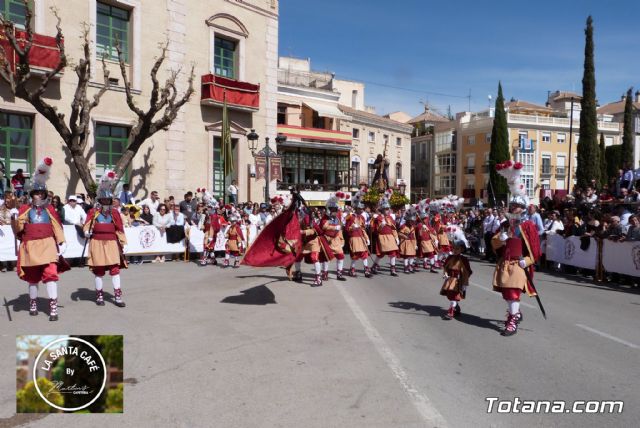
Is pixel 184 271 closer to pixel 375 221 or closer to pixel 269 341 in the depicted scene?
pixel 375 221

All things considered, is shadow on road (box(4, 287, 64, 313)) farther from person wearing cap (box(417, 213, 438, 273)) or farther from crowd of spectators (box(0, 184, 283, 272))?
person wearing cap (box(417, 213, 438, 273))

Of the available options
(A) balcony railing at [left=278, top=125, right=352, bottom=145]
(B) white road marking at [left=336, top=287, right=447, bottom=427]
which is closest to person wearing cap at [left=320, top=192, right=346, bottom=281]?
(B) white road marking at [left=336, top=287, right=447, bottom=427]

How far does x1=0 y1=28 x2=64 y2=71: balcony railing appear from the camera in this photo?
18703 mm

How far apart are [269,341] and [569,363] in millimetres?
3580

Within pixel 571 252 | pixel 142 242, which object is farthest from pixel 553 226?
pixel 142 242

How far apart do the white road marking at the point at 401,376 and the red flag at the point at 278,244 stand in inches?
88.5

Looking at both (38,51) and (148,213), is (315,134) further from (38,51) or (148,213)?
(148,213)

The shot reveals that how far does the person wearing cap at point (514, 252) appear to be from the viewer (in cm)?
788

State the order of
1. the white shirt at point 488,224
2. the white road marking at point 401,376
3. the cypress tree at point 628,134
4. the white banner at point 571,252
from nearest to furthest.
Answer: the white road marking at point 401,376, the white banner at point 571,252, the white shirt at point 488,224, the cypress tree at point 628,134

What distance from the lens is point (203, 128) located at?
25953 millimetres

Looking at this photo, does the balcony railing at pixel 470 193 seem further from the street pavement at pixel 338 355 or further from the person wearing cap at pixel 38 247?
the person wearing cap at pixel 38 247

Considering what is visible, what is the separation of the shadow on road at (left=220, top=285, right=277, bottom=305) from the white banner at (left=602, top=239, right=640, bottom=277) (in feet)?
28.9

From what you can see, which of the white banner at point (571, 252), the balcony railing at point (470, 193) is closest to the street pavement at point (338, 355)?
the white banner at point (571, 252)

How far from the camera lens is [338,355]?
21.0ft
